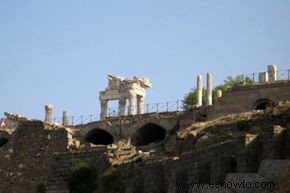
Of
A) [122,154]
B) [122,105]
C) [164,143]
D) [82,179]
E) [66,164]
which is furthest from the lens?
[122,105]

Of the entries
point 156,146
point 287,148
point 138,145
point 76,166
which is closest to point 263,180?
point 287,148

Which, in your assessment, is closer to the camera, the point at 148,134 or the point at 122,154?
the point at 122,154

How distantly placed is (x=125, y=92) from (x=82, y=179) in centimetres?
2207

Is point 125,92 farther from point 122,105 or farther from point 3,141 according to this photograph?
point 3,141

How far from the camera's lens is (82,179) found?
183 feet

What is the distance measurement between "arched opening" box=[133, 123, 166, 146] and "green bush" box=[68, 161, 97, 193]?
32.2 ft

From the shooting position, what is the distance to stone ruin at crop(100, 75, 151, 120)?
251ft

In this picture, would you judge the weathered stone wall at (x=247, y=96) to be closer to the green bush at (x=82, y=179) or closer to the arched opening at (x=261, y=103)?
the arched opening at (x=261, y=103)

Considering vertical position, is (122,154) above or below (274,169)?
above

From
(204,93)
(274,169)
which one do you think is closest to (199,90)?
(204,93)

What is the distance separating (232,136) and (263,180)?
11.0 meters

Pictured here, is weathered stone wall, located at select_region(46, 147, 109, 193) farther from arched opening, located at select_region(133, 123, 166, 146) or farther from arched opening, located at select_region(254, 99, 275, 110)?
arched opening, located at select_region(254, 99, 275, 110)

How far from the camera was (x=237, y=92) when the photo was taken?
6009 centimetres

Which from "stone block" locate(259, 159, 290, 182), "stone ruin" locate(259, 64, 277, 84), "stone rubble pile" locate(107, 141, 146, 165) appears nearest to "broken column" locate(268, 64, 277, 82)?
"stone ruin" locate(259, 64, 277, 84)
